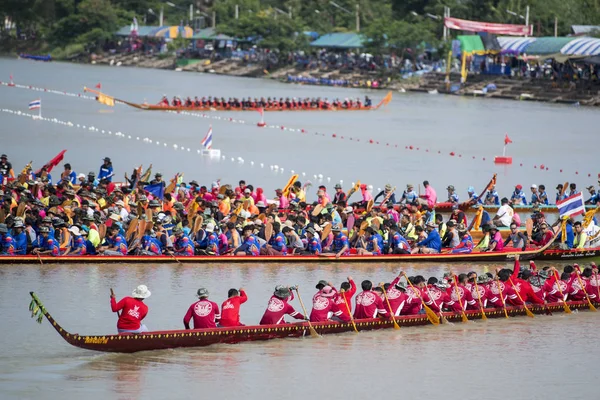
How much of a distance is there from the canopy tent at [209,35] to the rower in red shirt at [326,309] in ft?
235

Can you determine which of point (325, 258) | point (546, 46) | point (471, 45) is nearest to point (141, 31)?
point (471, 45)

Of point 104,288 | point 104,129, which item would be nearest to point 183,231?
point 104,288

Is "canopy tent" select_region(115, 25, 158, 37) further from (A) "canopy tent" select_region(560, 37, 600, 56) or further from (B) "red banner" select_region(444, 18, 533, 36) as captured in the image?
(A) "canopy tent" select_region(560, 37, 600, 56)

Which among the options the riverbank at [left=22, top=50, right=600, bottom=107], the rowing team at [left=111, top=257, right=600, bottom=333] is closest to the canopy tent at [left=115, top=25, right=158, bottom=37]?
the riverbank at [left=22, top=50, right=600, bottom=107]

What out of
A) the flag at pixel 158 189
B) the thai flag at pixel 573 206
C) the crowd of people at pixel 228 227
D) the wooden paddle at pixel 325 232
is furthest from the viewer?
the flag at pixel 158 189

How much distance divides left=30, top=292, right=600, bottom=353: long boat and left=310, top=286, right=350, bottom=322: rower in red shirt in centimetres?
10

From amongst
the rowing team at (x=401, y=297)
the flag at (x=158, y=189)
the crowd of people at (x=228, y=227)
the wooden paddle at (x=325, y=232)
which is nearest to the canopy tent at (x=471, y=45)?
the crowd of people at (x=228, y=227)

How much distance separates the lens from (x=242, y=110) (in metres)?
49.2

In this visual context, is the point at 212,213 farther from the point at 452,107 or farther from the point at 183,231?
the point at 452,107

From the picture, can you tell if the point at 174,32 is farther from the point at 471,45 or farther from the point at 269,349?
the point at 269,349

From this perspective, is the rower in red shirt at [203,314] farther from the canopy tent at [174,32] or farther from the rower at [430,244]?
the canopy tent at [174,32]

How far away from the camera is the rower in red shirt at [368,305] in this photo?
1458cm

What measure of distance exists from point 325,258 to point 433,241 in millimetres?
1882

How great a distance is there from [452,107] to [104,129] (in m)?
20.1
